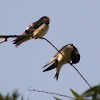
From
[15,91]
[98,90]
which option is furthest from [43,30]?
[15,91]

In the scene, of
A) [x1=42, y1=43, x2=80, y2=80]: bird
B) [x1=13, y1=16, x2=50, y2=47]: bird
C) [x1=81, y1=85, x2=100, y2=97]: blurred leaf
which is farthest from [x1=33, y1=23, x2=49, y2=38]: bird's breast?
[x1=81, y1=85, x2=100, y2=97]: blurred leaf

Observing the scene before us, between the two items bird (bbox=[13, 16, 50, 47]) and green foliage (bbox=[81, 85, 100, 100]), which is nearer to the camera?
green foliage (bbox=[81, 85, 100, 100])

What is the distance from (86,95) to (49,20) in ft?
12.4

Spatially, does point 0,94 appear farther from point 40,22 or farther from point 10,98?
point 40,22

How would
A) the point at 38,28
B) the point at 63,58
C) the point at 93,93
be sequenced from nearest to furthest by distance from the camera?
1. the point at 93,93
2. the point at 63,58
3. the point at 38,28

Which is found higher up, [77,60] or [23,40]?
[23,40]

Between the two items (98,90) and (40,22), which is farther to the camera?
(40,22)

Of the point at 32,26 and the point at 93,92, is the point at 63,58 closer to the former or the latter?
the point at 32,26

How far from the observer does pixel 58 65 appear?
4305 millimetres

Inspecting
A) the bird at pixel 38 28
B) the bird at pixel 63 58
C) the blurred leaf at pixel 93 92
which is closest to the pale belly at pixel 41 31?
the bird at pixel 38 28

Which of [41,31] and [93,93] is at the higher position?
[41,31]

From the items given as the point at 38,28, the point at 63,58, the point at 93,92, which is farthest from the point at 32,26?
the point at 93,92

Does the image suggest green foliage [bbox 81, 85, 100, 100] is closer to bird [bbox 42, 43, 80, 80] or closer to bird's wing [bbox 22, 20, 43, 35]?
bird [bbox 42, 43, 80, 80]

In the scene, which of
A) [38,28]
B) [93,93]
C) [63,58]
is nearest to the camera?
[93,93]
